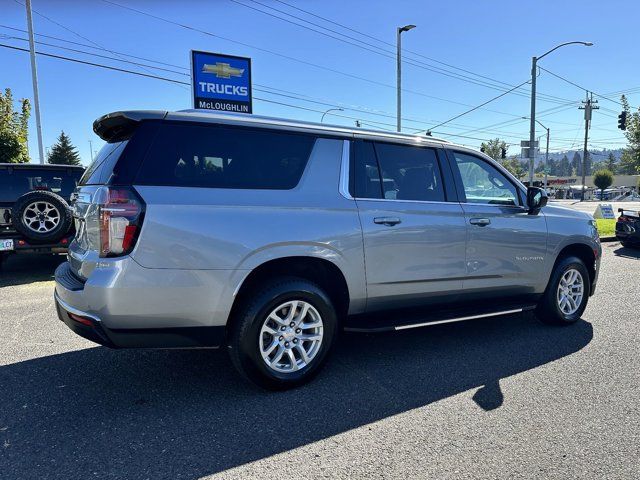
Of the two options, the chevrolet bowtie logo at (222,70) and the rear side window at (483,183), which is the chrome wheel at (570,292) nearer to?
the rear side window at (483,183)

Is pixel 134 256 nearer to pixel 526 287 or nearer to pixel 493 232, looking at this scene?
pixel 493 232

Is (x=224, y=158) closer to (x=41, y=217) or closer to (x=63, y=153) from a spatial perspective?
(x=41, y=217)

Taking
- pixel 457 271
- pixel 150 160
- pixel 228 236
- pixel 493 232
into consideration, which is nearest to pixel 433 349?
pixel 457 271

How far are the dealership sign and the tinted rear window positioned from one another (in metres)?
4.37

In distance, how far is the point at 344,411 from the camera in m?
3.13

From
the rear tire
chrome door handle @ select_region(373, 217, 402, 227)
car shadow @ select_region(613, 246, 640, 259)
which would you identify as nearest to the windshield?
chrome door handle @ select_region(373, 217, 402, 227)

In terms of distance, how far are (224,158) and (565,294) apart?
13.2 feet

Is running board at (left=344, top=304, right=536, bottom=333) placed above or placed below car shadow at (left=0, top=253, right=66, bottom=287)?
above

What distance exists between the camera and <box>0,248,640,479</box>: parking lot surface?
99.6 inches

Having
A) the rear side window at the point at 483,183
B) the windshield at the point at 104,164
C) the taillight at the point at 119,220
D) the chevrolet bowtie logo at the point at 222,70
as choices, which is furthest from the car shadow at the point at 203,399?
the chevrolet bowtie logo at the point at 222,70

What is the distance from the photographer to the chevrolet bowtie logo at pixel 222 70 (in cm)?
1181

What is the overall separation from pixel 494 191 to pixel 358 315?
78.3 inches

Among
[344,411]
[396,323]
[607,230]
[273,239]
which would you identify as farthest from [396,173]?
[607,230]

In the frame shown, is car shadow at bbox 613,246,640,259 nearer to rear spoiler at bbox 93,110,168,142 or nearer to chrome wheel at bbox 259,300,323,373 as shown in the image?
chrome wheel at bbox 259,300,323,373
